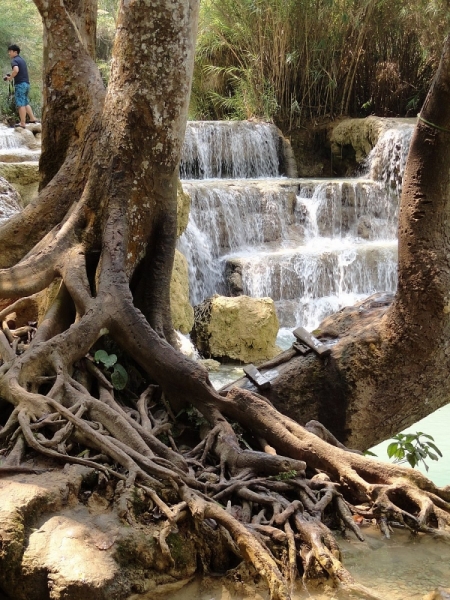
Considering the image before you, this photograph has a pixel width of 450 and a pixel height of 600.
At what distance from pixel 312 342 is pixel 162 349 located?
2.70 ft

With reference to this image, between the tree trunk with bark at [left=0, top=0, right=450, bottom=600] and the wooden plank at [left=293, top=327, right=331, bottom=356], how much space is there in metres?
0.06

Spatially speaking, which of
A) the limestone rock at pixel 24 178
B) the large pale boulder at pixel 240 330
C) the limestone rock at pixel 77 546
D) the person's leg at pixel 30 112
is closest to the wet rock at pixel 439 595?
the limestone rock at pixel 77 546

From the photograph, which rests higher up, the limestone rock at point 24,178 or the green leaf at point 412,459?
the limestone rock at point 24,178

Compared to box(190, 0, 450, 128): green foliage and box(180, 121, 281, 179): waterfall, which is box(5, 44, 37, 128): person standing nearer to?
box(180, 121, 281, 179): waterfall

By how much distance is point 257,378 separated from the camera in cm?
411

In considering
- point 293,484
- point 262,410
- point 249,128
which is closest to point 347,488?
point 293,484

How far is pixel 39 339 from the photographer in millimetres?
3820

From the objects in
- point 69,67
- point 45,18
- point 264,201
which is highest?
point 45,18

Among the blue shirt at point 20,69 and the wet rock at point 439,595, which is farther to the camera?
the blue shirt at point 20,69

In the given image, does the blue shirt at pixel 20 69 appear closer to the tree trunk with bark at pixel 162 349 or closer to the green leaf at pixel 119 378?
the tree trunk with bark at pixel 162 349

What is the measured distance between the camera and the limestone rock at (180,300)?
8898mm

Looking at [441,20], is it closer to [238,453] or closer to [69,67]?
[69,67]

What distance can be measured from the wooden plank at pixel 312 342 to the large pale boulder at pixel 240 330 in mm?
5881

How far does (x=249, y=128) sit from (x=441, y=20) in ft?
15.6
